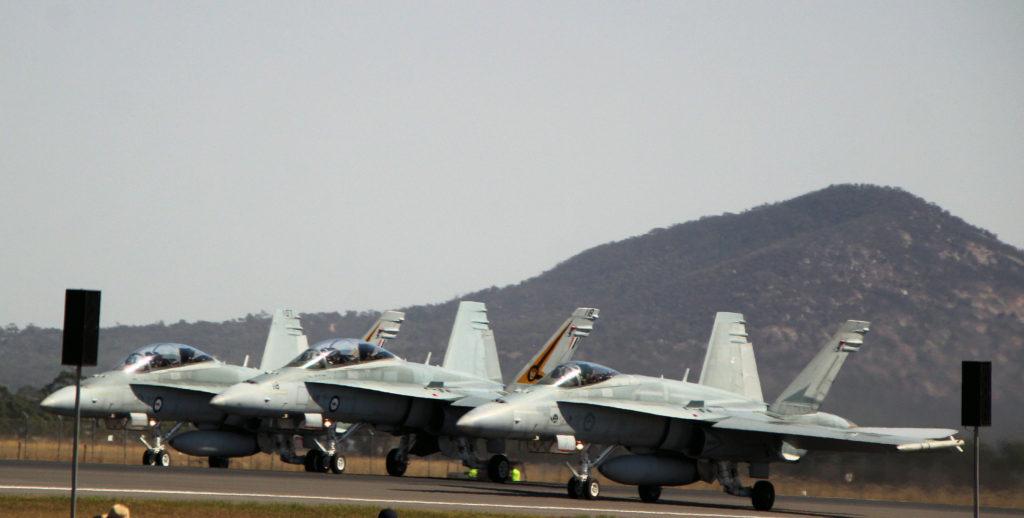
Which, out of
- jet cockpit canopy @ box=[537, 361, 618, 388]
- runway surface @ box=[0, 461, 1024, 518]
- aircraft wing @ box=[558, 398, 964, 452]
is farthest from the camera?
jet cockpit canopy @ box=[537, 361, 618, 388]

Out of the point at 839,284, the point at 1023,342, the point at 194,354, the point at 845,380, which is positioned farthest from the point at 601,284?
→ the point at 194,354

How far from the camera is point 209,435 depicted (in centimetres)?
3036

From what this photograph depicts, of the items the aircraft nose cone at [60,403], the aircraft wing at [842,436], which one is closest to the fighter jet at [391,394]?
the aircraft nose cone at [60,403]

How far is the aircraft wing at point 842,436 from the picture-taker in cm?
2175

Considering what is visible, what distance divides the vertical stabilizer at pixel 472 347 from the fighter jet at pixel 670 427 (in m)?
9.93

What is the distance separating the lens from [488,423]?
23359 mm

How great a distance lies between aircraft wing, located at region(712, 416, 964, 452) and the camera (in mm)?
21750

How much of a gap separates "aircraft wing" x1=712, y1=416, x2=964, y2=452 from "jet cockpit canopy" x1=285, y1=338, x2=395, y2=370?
350 inches

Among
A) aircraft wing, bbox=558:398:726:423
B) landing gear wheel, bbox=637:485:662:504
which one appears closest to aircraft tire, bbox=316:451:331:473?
aircraft wing, bbox=558:398:726:423

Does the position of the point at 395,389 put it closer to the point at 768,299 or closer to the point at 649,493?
Result: the point at 649,493

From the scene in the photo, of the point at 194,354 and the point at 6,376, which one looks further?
the point at 6,376

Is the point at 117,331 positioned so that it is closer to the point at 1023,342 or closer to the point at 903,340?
the point at 903,340

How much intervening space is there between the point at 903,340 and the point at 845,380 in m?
31.0

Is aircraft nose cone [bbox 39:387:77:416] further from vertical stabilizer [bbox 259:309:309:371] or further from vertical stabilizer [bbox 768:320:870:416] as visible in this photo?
vertical stabilizer [bbox 768:320:870:416]
